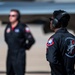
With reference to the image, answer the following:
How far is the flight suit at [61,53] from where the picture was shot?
5117 millimetres

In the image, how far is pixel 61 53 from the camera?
516cm

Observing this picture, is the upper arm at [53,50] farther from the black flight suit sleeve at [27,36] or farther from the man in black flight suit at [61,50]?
the black flight suit sleeve at [27,36]

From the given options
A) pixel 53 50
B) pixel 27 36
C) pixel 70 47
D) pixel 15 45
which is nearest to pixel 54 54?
pixel 53 50

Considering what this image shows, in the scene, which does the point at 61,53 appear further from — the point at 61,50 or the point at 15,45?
the point at 15,45

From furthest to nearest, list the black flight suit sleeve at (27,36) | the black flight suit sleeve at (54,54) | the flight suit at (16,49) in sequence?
the black flight suit sleeve at (27,36) < the flight suit at (16,49) < the black flight suit sleeve at (54,54)

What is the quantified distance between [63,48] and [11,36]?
3.02m

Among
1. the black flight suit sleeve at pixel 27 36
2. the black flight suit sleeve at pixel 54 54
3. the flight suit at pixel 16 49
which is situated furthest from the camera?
the black flight suit sleeve at pixel 27 36

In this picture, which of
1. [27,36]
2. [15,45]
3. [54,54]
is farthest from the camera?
[27,36]

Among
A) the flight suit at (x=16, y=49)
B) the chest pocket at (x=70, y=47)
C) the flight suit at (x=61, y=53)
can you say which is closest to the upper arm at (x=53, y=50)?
the flight suit at (x=61, y=53)

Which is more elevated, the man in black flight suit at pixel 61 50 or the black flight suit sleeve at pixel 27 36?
the man in black flight suit at pixel 61 50

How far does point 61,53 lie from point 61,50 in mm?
37

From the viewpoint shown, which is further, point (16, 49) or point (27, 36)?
point (27, 36)

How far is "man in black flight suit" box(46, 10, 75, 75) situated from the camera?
16.8 feet

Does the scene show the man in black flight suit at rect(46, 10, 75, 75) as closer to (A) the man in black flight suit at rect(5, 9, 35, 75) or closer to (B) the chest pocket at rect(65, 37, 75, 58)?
(B) the chest pocket at rect(65, 37, 75, 58)
